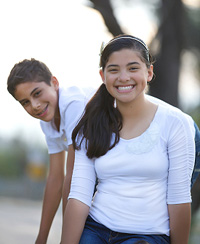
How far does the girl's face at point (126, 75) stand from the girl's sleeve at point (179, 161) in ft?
0.83

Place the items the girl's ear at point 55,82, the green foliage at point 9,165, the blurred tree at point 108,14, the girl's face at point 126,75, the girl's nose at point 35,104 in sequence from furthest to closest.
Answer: the green foliage at point 9,165, the blurred tree at point 108,14, the girl's ear at point 55,82, the girl's nose at point 35,104, the girl's face at point 126,75

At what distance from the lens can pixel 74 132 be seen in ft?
9.45

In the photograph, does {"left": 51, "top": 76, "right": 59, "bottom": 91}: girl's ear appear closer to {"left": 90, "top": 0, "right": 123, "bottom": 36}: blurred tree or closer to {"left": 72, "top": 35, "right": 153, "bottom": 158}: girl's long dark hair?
{"left": 72, "top": 35, "right": 153, "bottom": 158}: girl's long dark hair

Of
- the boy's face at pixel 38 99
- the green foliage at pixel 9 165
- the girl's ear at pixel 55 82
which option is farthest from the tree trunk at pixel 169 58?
the green foliage at pixel 9 165

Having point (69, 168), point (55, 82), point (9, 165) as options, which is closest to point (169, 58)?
point (55, 82)

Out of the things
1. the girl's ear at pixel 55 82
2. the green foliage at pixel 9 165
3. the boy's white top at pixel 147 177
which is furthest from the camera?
the green foliage at pixel 9 165

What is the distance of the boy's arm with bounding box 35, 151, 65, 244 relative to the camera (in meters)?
3.53

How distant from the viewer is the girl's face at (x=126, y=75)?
2.73m

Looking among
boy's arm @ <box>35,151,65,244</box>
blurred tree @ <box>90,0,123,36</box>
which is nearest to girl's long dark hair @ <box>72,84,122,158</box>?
boy's arm @ <box>35,151,65,244</box>

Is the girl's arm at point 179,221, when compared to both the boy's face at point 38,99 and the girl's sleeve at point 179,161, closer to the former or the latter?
the girl's sleeve at point 179,161

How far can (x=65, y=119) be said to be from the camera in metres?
3.24

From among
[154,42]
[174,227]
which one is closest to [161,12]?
[154,42]

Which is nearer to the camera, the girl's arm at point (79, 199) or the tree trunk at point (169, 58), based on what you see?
the girl's arm at point (79, 199)

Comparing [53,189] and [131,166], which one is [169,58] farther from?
[131,166]
